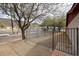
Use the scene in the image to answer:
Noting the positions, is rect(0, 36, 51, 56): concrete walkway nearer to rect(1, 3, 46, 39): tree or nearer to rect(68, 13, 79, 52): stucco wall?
rect(1, 3, 46, 39): tree

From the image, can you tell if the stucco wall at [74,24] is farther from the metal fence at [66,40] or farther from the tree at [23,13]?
the tree at [23,13]

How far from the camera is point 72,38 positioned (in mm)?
2273

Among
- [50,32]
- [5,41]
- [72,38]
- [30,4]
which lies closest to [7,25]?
[5,41]

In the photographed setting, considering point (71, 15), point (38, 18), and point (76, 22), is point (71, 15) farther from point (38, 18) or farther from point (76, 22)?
point (38, 18)

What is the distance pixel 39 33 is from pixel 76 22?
2.05ft

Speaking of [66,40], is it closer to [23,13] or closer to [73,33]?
[73,33]

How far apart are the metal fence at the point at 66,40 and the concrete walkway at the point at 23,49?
190 millimetres

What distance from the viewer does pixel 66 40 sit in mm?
2262

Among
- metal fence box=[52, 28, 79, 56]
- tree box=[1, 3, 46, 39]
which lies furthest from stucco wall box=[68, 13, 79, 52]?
tree box=[1, 3, 46, 39]

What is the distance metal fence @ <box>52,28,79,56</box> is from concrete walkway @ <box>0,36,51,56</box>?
190mm

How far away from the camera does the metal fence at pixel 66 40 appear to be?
2.21 m

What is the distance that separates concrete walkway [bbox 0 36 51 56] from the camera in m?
2.19

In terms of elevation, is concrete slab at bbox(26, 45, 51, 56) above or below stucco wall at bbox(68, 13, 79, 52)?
below

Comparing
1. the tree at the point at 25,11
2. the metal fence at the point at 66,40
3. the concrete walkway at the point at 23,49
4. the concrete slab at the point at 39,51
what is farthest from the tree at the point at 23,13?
the metal fence at the point at 66,40
